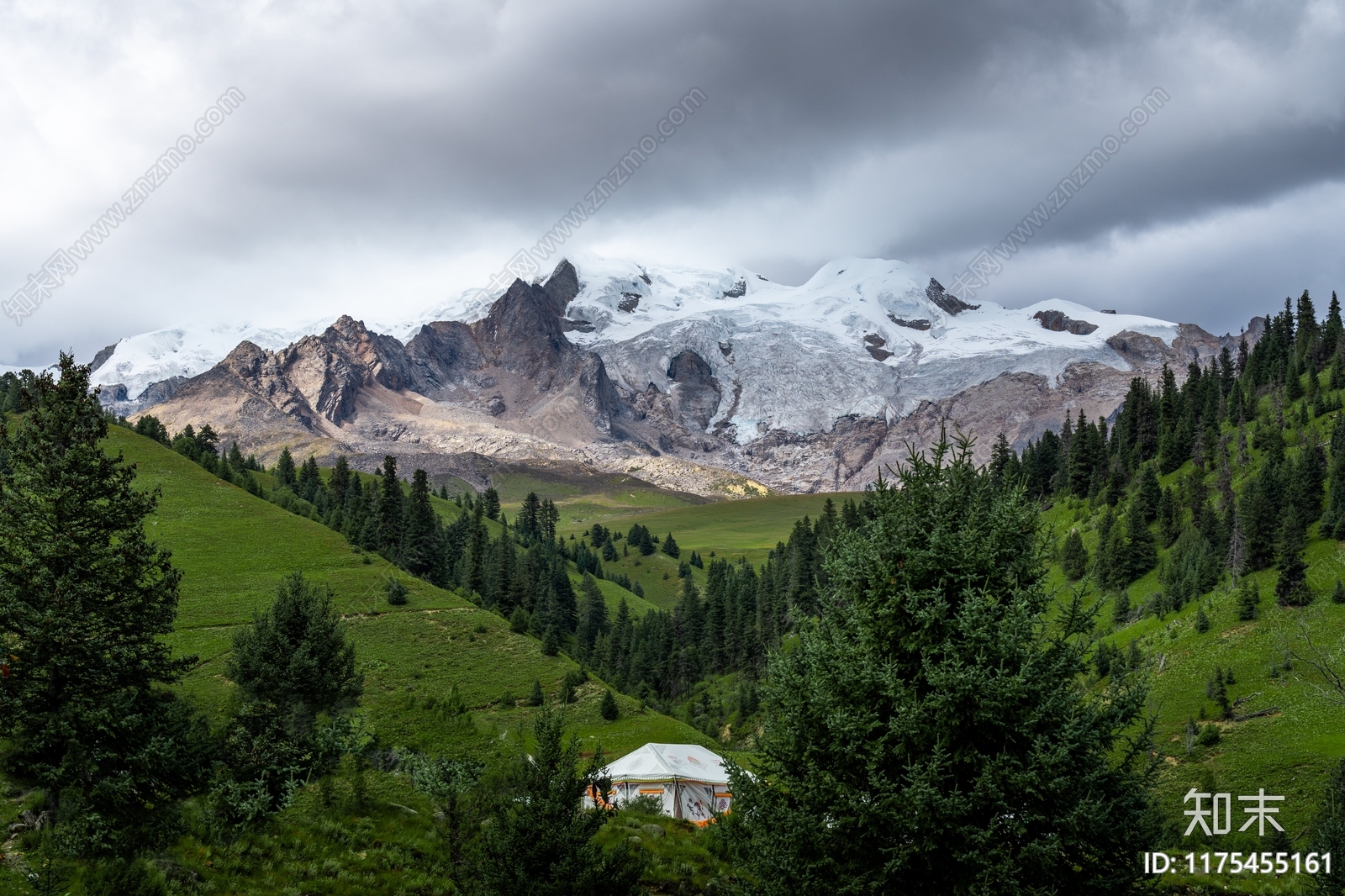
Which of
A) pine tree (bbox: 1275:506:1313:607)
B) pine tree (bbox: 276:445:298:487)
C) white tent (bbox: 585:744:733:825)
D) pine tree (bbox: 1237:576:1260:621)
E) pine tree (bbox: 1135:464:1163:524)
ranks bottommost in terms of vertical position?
white tent (bbox: 585:744:733:825)

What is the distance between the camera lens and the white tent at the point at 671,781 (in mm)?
42188

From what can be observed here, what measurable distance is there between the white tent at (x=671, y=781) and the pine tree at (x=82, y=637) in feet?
74.8

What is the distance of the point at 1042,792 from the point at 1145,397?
141 m

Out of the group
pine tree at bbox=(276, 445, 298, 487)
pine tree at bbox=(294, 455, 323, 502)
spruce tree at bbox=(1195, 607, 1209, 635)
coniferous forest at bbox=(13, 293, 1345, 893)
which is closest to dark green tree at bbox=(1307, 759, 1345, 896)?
coniferous forest at bbox=(13, 293, 1345, 893)

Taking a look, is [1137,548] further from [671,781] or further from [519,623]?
[671,781]

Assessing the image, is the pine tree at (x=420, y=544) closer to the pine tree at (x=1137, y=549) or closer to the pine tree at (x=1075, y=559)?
the pine tree at (x=1075, y=559)

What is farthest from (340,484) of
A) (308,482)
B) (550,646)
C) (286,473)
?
(550,646)

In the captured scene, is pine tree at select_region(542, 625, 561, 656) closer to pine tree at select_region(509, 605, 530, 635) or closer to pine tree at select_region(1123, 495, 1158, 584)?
pine tree at select_region(509, 605, 530, 635)

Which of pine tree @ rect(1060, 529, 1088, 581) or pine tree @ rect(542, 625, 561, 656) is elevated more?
pine tree @ rect(1060, 529, 1088, 581)

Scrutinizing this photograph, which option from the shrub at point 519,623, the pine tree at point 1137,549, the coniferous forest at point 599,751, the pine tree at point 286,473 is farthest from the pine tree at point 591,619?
the coniferous forest at point 599,751

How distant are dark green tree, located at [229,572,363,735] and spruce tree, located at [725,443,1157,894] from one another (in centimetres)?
2511

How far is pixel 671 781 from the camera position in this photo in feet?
139

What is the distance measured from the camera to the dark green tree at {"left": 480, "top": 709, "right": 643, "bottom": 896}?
18.1 metres

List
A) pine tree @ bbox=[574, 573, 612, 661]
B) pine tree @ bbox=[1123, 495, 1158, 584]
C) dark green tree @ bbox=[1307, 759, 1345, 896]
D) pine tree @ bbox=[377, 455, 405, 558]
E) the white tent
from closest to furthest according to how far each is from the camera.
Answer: dark green tree @ bbox=[1307, 759, 1345, 896] → the white tent → pine tree @ bbox=[1123, 495, 1158, 584] → pine tree @ bbox=[377, 455, 405, 558] → pine tree @ bbox=[574, 573, 612, 661]
